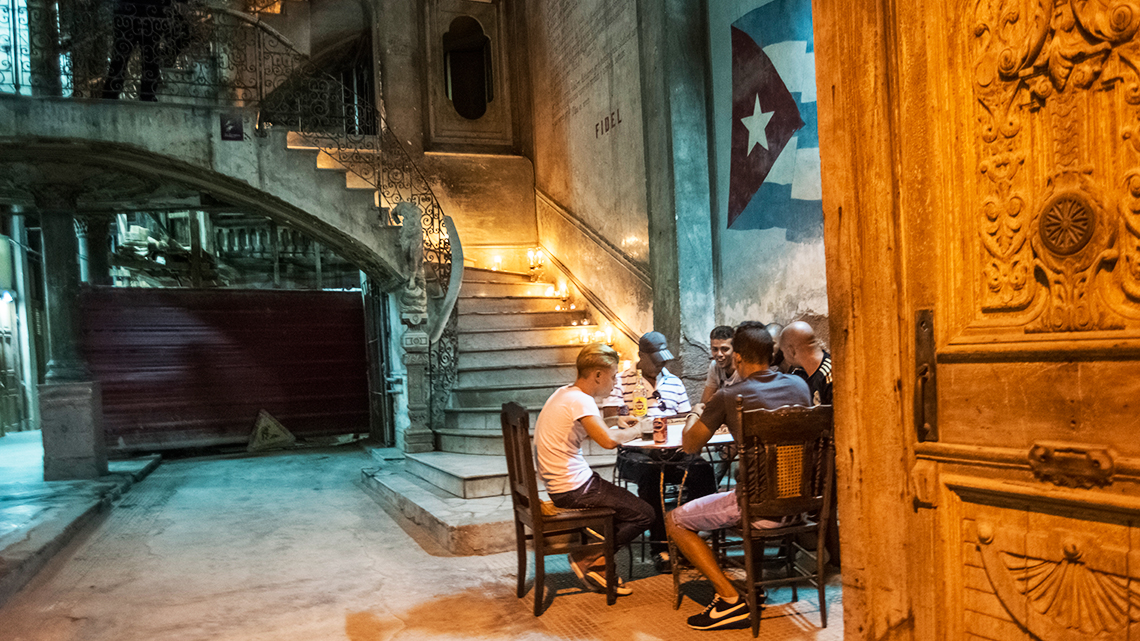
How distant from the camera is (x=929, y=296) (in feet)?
6.37

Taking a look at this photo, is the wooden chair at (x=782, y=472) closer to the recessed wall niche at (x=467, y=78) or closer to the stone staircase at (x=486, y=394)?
the stone staircase at (x=486, y=394)

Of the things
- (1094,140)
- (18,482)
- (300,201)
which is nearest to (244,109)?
Result: (300,201)

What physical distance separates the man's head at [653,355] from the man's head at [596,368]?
1.24m

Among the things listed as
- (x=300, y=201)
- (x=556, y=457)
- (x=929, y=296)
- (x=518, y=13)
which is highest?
(x=518, y=13)

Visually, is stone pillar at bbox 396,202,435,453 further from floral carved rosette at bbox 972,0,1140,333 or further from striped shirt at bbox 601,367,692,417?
floral carved rosette at bbox 972,0,1140,333

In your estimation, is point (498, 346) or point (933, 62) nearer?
point (933, 62)

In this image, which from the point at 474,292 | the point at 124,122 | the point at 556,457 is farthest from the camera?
the point at 474,292

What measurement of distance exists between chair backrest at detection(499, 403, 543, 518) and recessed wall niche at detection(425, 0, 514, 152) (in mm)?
8723

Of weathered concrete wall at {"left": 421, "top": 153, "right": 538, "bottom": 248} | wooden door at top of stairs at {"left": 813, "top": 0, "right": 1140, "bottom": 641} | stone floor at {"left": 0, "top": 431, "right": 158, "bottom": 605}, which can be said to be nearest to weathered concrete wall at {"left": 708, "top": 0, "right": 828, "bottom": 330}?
wooden door at top of stairs at {"left": 813, "top": 0, "right": 1140, "bottom": 641}

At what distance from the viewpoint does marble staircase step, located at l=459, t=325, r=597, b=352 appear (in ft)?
29.4

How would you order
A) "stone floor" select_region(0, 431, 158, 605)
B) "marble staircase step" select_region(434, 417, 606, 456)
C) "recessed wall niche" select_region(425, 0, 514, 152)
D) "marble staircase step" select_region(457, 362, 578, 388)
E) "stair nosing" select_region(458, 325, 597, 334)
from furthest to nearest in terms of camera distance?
1. "recessed wall niche" select_region(425, 0, 514, 152)
2. "stair nosing" select_region(458, 325, 597, 334)
3. "marble staircase step" select_region(457, 362, 578, 388)
4. "marble staircase step" select_region(434, 417, 606, 456)
5. "stone floor" select_region(0, 431, 158, 605)

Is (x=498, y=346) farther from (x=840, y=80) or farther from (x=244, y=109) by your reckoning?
(x=840, y=80)

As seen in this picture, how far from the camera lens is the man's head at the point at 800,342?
471 cm

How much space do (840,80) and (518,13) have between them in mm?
11097
